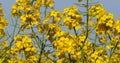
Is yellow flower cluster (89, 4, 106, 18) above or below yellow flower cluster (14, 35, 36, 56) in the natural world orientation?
above

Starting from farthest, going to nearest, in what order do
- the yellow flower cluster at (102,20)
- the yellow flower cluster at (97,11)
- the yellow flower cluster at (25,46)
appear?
1. the yellow flower cluster at (25,46)
2. the yellow flower cluster at (97,11)
3. the yellow flower cluster at (102,20)

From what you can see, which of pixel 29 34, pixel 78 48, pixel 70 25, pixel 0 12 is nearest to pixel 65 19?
pixel 70 25

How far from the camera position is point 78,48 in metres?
6.57

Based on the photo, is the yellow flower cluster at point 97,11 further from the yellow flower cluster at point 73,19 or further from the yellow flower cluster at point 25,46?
the yellow flower cluster at point 25,46

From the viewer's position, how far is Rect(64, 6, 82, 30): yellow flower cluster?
6770 mm

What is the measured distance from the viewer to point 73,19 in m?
6.80

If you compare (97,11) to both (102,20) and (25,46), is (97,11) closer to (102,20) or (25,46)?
(102,20)

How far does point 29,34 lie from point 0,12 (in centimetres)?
103

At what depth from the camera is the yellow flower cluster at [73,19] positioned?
22.2ft

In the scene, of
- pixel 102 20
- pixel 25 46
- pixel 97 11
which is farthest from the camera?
pixel 25 46

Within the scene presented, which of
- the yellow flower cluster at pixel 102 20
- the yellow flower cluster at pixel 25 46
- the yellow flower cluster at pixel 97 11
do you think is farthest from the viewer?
the yellow flower cluster at pixel 25 46

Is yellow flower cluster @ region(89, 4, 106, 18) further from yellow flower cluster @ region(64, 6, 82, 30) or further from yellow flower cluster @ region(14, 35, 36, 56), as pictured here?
yellow flower cluster @ region(14, 35, 36, 56)

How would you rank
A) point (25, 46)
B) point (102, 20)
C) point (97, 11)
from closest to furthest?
point (102, 20), point (97, 11), point (25, 46)

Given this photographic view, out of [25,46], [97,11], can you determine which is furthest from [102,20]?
[25,46]
